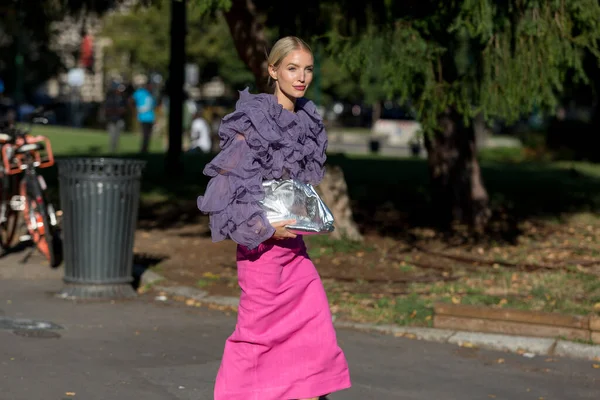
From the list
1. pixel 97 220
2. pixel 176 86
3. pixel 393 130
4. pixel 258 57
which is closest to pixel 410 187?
pixel 176 86

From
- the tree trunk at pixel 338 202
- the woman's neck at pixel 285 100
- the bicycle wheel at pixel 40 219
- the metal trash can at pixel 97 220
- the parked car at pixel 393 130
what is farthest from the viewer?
the parked car at pixel 393 130

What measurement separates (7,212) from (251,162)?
6775mm

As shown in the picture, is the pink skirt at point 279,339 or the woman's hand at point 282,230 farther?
the pink skirt at point 279,339

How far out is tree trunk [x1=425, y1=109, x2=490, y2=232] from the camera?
499 inches

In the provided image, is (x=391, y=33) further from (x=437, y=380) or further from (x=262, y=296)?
(x=262, y=296)

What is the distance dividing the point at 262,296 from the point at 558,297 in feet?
15.3

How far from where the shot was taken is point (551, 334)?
7.81m

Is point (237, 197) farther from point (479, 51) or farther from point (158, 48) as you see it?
point (158, 48)

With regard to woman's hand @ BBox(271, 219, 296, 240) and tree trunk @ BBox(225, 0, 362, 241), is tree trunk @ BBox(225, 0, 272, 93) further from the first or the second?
woman's hand @ BBox(271, 219, 296, 240)

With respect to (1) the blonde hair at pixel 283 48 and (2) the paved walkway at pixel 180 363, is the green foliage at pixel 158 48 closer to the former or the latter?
(2) the paved walkway at pixel 180 363

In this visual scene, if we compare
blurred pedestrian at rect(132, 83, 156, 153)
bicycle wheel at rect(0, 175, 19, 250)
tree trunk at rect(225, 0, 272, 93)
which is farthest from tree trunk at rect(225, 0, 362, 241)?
blurred pedestrian at rect(132, 83, 156, 153)

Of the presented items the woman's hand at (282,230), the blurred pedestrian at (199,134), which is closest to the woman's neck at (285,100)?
the woman's hand at (282,230)

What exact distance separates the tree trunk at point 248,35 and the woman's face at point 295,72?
623 centimetres

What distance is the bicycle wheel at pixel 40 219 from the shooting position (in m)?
10.2
